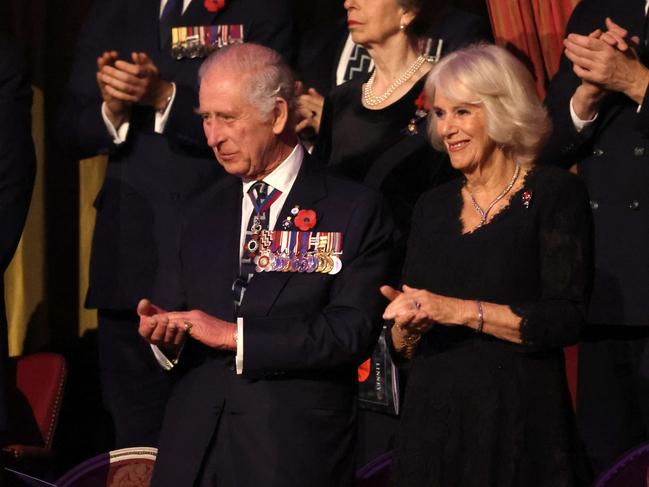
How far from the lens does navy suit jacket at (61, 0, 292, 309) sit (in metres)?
4.14

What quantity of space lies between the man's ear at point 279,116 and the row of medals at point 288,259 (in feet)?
0.89

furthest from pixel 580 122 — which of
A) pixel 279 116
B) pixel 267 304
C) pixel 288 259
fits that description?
pixel 267 304

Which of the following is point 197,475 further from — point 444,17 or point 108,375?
point 444,17

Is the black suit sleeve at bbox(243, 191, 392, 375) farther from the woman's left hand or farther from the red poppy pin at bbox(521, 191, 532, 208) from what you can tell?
the red poppy pin at bbox(521, 191, 532, 208)

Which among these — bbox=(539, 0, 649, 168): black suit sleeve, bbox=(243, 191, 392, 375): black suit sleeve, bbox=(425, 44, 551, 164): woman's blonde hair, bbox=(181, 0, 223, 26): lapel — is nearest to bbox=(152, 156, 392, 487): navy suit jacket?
bbox=(243, 191, 392, 375): black suit sleeve

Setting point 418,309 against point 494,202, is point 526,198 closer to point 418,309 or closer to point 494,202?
point 494,202

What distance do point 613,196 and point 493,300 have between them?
75cm

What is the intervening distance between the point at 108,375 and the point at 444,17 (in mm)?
1616

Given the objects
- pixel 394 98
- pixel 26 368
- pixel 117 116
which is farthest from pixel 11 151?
pixel 394 98

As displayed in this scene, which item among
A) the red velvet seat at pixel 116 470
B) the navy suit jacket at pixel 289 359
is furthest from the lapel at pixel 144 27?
the red velvet seat at pixel 116 470

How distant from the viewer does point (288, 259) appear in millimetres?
3152

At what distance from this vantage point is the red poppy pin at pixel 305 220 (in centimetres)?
318

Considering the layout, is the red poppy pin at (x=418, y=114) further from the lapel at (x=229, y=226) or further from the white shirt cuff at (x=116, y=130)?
the white shirt cuff at (x=116, y=130)

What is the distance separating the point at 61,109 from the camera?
438cm
